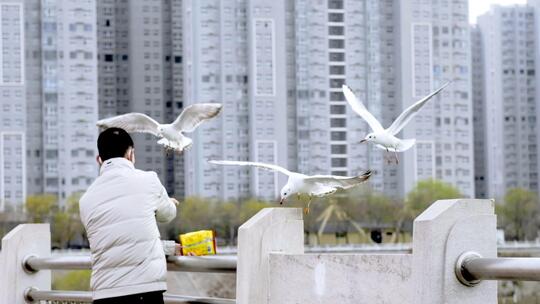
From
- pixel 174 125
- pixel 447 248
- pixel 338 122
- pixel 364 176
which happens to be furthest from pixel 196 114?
pixel 338 122

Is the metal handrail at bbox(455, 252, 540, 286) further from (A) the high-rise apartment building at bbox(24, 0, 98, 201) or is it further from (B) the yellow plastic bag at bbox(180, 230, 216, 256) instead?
(A) the high-rise apartment building at bbox(24, 0, 98, 201)

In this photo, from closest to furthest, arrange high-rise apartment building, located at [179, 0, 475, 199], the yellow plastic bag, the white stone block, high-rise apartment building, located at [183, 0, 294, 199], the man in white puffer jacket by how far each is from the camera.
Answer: the white stone block → the man in white puffer jacket → the yellow plastic bag → high-rise apartment building, located at [183, 0, 294, 199] → high-rise apartment building, located at [179, 0, 475, 199]

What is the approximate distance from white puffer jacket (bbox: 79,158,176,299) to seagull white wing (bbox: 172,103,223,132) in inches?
103

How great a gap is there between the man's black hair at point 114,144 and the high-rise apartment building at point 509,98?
114 metres

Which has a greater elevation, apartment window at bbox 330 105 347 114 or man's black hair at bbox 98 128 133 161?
apartment window at bbox 330 105 347 114

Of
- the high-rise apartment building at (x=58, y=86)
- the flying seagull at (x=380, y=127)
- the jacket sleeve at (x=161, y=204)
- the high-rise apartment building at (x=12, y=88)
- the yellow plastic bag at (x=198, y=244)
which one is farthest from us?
the high-rise apartment building at (x=58, y=86)

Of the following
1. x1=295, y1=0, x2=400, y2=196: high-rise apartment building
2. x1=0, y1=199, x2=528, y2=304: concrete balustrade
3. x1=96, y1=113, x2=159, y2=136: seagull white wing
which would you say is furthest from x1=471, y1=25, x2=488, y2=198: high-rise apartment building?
x1=0, y1=199, x2=528, y2=304: concrete balustrade

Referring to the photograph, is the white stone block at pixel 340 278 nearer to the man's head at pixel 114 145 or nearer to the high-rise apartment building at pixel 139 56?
the man's head at pixel 114 145

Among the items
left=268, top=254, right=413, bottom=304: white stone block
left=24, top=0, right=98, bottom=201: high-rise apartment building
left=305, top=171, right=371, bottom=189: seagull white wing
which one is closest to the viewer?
left=268, top=254, right=413, bottom=304: white stone block

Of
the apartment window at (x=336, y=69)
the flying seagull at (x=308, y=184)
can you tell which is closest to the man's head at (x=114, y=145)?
the flying seagull at (x=308, y=184)

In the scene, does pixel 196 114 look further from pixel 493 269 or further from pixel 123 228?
pixel 493 269

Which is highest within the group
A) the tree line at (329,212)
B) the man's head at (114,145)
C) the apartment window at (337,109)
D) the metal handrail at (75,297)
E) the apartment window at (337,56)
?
the apartment window at (337,56)

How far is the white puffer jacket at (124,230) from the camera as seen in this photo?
6.02 metres

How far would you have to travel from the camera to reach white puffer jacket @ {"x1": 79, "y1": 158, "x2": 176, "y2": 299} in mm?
6016
